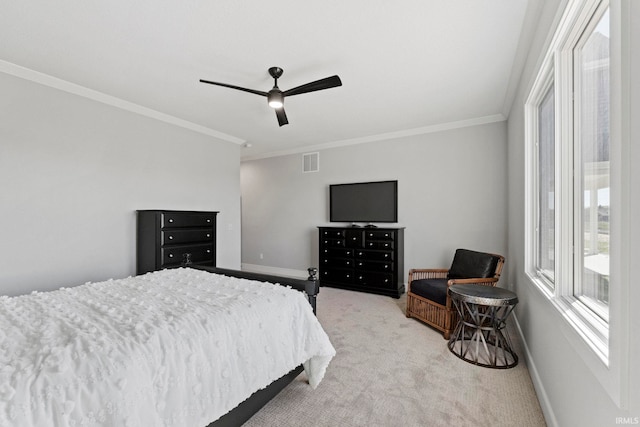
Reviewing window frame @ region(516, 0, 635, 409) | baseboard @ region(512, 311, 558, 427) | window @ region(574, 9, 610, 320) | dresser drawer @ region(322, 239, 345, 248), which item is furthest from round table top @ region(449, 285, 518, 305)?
dresser drawer @ region(322, 239, 345, 248)

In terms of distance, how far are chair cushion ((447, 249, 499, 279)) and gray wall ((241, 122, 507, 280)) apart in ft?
2.70

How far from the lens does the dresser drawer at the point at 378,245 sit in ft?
14.6

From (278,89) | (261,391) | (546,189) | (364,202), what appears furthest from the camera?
(364,202)

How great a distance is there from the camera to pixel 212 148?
4.82m

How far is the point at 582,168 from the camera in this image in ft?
5.32

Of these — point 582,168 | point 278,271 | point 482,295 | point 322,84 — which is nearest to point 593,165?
point 582,168

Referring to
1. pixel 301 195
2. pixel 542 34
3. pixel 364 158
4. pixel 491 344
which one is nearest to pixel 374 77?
pixel 542 34

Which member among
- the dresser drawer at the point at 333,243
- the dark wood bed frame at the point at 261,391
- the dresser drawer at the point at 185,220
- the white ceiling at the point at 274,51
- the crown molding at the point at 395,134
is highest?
the white ceiling at the point at 274,51

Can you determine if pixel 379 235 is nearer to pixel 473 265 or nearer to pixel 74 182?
pixel 473 265

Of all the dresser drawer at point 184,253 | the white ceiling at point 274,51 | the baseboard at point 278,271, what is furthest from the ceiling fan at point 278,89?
the baseboard at point 278,271

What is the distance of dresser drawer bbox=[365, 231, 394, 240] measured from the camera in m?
4.45

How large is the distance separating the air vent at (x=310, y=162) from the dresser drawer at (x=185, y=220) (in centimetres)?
225

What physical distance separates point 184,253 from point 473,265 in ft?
11.6

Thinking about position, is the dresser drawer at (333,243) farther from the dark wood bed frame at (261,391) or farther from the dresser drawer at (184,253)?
the dark wood bed frame at (261,391)
